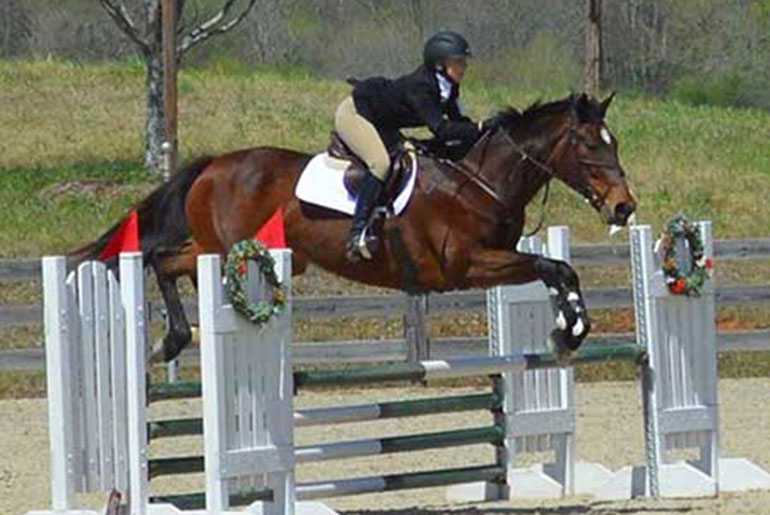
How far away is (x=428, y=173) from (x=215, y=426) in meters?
2.20

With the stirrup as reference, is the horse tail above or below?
above

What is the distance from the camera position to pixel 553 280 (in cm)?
864

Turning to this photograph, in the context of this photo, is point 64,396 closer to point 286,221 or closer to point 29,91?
point 286,221

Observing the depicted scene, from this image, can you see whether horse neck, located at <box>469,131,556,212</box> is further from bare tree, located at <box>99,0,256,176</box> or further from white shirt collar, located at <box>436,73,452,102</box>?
bare tree, located at <box>99,0,256,176</box>

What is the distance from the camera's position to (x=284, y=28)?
5166 centimetres

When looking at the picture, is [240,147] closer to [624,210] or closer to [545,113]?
[545,113]

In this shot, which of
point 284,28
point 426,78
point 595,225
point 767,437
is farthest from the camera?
point 284,28

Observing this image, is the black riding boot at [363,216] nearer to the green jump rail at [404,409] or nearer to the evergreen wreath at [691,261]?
the green jump rail at [404,409]

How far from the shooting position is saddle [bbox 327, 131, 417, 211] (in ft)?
30.1

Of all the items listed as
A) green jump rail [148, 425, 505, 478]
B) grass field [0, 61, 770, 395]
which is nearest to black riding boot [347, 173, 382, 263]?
green jump rail [148, 425, 505, 478]

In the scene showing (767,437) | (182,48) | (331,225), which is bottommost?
(767,437)

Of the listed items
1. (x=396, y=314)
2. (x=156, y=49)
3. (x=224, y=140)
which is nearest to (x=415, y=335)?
(x=396, y=314)

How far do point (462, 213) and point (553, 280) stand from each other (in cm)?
66

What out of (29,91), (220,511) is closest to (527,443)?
(220,511)
